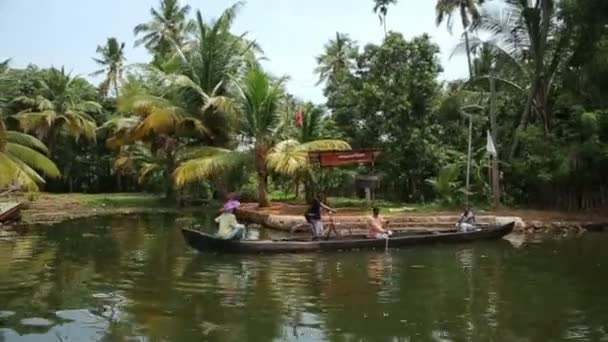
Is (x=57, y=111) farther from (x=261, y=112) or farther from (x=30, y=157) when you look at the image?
(x=261, y=112)

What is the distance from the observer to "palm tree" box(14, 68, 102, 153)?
37500 millimetres

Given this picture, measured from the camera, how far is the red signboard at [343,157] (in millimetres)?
20641

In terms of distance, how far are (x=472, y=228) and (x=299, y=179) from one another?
854 centimetres

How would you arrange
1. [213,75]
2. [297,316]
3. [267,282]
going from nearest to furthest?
1. [297,316]
2. [267,282]
3. [213,75]

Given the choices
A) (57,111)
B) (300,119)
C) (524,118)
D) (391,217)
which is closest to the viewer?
(391,217)

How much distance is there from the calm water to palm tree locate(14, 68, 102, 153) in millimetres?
22147

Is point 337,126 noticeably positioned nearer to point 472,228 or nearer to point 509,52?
point 509,52

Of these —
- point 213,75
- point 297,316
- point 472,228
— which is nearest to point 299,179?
point 213,75

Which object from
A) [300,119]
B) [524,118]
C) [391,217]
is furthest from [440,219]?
[300,119]

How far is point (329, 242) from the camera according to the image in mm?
15930

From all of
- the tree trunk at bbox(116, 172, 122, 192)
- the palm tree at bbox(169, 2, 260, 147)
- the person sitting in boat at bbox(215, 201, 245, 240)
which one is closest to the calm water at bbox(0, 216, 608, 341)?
the person sitting in boat at bbox(215, 201, 245, 240)

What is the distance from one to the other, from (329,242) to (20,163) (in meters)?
10.2

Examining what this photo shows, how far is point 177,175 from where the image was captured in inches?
971

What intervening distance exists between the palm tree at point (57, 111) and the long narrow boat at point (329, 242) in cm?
2510
